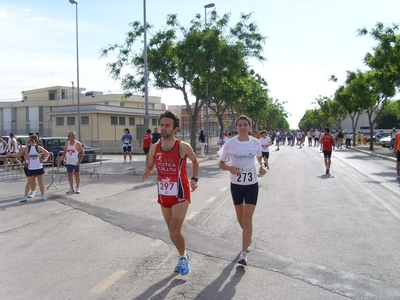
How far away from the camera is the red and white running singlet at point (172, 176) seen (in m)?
4.76

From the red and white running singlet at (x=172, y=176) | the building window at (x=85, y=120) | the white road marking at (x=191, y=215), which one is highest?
the building window at (x=85, y=120)

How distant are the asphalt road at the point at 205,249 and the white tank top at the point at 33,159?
902mm

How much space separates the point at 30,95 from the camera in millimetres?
76312

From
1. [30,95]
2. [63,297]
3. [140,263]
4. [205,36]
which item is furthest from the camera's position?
[30,95]

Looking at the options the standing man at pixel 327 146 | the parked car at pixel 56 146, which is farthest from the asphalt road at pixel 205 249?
the parked car at pixel 56 146

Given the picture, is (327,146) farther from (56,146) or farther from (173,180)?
(56,146)

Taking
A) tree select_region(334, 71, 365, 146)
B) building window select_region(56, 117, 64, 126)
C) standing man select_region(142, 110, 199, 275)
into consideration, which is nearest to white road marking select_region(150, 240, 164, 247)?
standing man select_region(142, 110, 199, 275)

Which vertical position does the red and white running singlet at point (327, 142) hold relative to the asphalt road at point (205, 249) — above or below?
above

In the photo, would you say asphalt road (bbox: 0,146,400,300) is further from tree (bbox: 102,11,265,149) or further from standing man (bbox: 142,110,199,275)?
tree (bbox: 102,11,265,149)

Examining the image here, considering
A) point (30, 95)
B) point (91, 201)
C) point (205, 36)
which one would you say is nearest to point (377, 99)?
point (205, 36)

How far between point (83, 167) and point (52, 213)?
11848mm

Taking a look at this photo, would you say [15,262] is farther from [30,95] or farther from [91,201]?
[30,95]

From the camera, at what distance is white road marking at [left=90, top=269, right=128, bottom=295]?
14.3 ft

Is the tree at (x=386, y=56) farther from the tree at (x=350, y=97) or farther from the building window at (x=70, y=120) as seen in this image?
the building window at (x=70, y=120)
